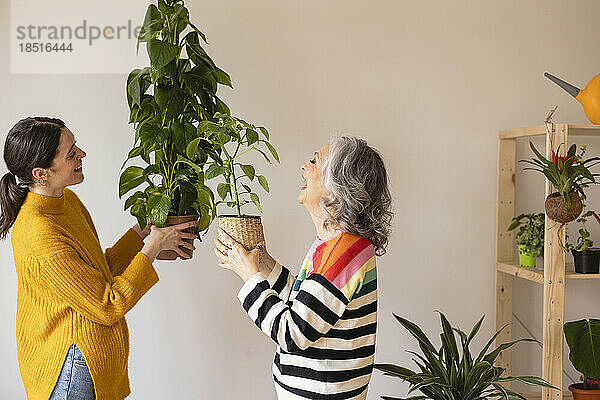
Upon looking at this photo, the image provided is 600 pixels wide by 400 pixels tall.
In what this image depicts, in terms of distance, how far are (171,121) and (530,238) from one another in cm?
161

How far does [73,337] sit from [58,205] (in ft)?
1.34

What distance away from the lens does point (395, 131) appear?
9.22 ft

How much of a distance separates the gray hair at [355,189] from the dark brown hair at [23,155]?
836mm

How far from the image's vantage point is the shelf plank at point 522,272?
2551mm

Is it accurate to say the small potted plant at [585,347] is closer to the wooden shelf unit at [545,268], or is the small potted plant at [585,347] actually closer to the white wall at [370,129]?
the wooden shelf unit at [545,268]

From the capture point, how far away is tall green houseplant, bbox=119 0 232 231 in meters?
1.92

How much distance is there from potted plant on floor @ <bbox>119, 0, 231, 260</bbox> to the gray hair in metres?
0.41

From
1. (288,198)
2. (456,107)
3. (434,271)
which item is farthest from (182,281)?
(456,107)

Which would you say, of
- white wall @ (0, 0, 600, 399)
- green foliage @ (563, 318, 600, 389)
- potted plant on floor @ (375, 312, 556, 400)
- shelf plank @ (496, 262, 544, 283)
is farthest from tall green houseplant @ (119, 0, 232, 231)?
green foliage @ (563, 318, 600, 389)

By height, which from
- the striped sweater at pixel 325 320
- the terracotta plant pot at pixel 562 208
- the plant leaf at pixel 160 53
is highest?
the plant leaf at pixel 160 53

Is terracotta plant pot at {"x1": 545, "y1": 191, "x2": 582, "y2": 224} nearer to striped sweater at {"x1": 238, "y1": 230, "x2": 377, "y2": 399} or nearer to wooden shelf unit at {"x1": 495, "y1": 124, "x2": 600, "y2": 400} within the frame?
wooden shelf unit at {"x1": 495, "y1": 124, "x2": 600, "y2": 400}

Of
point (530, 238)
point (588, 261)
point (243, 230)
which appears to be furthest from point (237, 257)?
point (588, 261)

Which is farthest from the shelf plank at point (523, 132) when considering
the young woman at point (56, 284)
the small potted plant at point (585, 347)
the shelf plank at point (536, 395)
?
the young woman at point (56, 284)

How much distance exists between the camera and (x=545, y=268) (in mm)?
2490
